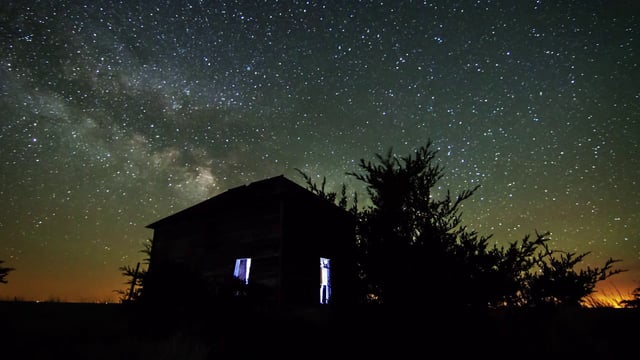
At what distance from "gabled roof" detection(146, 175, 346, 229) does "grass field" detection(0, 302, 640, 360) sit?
18.9ft

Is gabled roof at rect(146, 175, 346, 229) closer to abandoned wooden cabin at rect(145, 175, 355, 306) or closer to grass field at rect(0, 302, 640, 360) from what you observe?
abandoned wooden cabin at rect(145, 175, 355, 306)

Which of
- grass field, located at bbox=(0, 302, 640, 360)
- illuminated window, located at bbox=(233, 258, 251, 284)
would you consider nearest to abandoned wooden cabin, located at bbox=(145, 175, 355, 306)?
illuminated window, located at bbox=(233, 258, 251, 284)

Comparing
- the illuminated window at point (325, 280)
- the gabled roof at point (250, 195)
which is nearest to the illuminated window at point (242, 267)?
the gabled roof at point (250, 195)

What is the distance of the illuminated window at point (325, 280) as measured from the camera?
13695 mm

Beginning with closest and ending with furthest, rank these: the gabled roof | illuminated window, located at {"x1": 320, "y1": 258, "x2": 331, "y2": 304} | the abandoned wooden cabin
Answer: the abandoned wooden cabin → the gabled roof → illuminated window, located at {"x1": 320, "y1": 258, "x2": 331, "y2": 304}

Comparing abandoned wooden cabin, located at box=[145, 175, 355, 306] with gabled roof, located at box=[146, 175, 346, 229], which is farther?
gabled roof, located at box=[146, 175, 346, 229]

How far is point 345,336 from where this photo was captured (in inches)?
227

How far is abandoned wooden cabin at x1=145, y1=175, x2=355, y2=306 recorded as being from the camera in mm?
12094

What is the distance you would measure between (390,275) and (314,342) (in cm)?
235

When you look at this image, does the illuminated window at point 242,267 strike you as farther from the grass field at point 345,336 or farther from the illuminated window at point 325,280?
the grass field at point 345,336

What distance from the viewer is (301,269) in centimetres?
1269

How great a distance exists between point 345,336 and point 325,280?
334 inches

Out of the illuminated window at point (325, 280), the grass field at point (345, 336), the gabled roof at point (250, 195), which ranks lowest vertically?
the grass field at point (345, 336)

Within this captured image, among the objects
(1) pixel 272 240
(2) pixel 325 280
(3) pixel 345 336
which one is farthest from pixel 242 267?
(3) pixel 345 336
